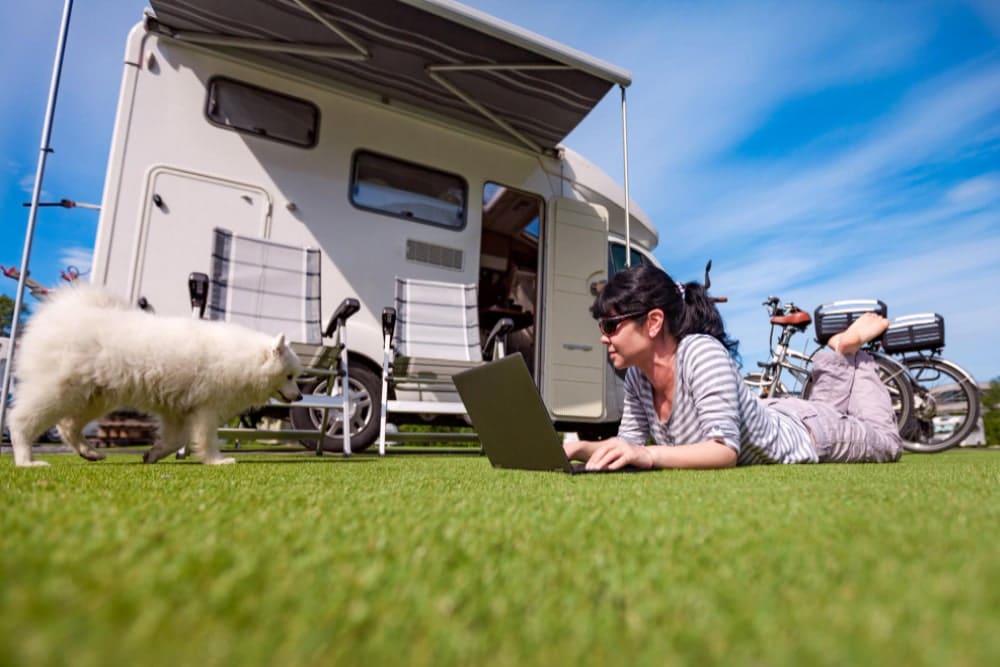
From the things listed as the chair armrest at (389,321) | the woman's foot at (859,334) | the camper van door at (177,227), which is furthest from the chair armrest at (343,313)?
the woman's foot at (859,334)

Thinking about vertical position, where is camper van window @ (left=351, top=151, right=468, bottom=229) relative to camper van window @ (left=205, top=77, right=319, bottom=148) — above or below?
below

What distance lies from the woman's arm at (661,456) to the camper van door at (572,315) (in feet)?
9.32

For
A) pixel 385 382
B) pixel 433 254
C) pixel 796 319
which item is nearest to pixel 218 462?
pixel 385 382

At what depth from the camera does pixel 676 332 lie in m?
2.17

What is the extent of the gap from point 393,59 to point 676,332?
316 centimetres

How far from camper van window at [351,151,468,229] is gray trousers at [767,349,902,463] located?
3.06m

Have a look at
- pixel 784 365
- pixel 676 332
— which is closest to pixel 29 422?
pixel 676 332

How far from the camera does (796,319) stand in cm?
462

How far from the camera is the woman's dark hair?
A: 2.08 meters

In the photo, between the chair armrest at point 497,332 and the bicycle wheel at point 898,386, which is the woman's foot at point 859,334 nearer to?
the bicycle wheel at point 898,386

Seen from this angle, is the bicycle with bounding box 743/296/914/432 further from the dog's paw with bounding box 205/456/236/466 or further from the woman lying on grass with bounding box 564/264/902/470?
the dog's paw with bounding box 205/456/236/466

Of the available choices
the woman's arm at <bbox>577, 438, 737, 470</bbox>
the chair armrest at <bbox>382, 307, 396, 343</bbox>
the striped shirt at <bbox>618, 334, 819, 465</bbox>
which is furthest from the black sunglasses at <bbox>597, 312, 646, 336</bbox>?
the chair armrest at <bbox>382, 307, 396, 343</bbox>

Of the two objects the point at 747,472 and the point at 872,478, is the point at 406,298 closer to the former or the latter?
the point at 747,472

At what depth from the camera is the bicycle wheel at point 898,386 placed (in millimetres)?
4414
